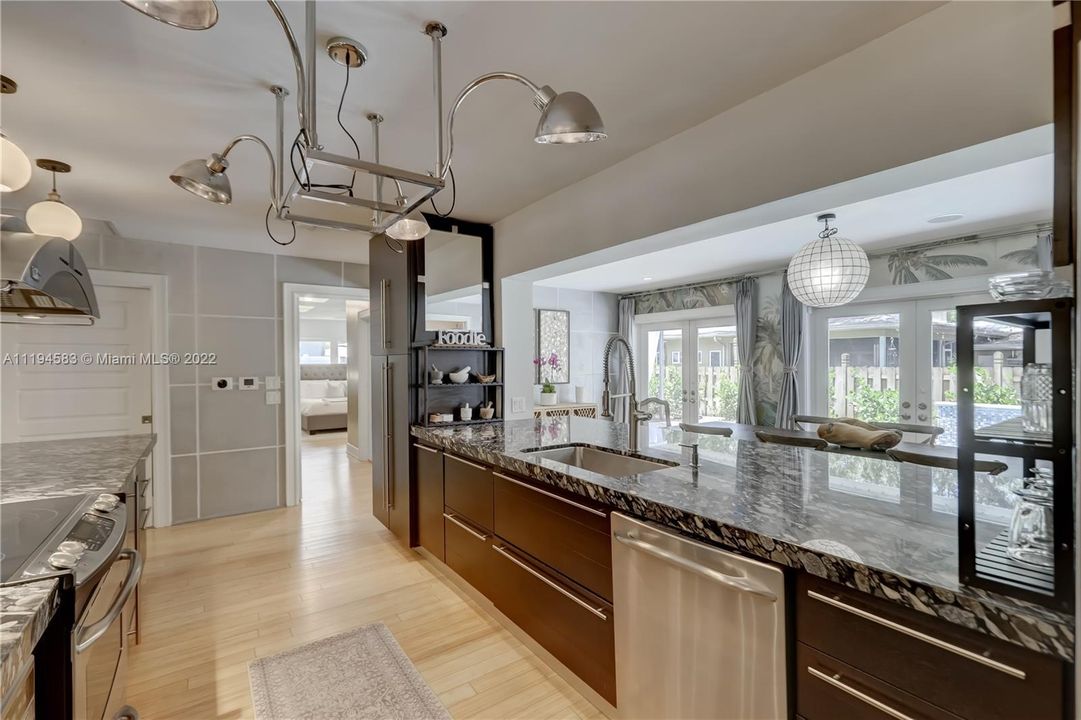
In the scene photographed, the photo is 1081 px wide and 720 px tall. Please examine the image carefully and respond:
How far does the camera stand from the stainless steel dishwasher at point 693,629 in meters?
1.18

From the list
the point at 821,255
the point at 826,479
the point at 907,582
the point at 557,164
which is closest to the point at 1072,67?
the point at 907,582

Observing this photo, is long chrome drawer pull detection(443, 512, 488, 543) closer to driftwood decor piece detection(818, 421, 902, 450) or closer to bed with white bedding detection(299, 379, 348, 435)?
driftwood decor piece detection(818, 421, 902, 450)

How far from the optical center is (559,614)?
192 centimetres

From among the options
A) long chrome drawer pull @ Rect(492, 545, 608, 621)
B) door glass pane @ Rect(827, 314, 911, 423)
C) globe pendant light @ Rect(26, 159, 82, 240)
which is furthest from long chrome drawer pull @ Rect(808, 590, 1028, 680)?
door glass pane @ Rect(827, 314, 911, 423)

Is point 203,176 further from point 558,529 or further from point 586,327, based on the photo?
point 586,327

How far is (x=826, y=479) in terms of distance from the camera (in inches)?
68.1

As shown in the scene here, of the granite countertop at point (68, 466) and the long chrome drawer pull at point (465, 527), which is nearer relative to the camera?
the granite countertop at point (68, 466)

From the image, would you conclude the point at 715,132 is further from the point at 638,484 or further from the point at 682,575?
the point at 682,575

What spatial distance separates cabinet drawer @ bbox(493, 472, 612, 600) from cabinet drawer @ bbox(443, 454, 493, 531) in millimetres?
108

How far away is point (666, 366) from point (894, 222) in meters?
3.63

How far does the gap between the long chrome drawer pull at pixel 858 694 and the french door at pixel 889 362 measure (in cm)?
379

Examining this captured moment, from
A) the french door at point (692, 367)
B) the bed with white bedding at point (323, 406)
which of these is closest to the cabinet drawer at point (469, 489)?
the french door at point (692, 367)

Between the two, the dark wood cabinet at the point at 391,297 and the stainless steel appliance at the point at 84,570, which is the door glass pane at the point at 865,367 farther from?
the stainless steel appliance at the point at 84,570

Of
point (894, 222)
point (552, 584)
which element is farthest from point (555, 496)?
point (894, 222)
